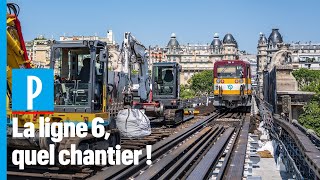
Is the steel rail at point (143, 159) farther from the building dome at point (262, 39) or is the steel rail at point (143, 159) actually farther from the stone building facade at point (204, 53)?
the building dome at point (262, 39)

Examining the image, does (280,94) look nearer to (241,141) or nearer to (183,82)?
(241,141)

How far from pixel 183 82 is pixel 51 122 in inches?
5967

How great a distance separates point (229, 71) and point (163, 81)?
305 inches

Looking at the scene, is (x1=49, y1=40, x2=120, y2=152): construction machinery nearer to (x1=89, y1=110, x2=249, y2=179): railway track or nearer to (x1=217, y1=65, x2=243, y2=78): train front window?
(x1=89, y1=110, x2=249, y2=179): railway track

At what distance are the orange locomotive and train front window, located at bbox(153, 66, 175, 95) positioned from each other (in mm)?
7434

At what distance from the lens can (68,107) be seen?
36.0ft

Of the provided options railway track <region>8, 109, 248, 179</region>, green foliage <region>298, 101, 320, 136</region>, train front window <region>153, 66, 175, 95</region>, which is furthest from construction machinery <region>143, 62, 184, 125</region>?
green foliage <region>298, 101, 320, 136</region>

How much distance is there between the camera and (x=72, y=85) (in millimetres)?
11219

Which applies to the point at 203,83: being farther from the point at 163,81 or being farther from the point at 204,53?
the point at 163,81

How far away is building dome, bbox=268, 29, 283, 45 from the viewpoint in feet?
582

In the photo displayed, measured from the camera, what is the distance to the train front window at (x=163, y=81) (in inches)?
915

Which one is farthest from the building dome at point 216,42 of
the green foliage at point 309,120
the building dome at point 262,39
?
the green foliage at point 309,120

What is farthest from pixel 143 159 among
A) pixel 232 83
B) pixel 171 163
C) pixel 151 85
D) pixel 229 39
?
pixel 229 39

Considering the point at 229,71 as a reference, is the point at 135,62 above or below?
below
